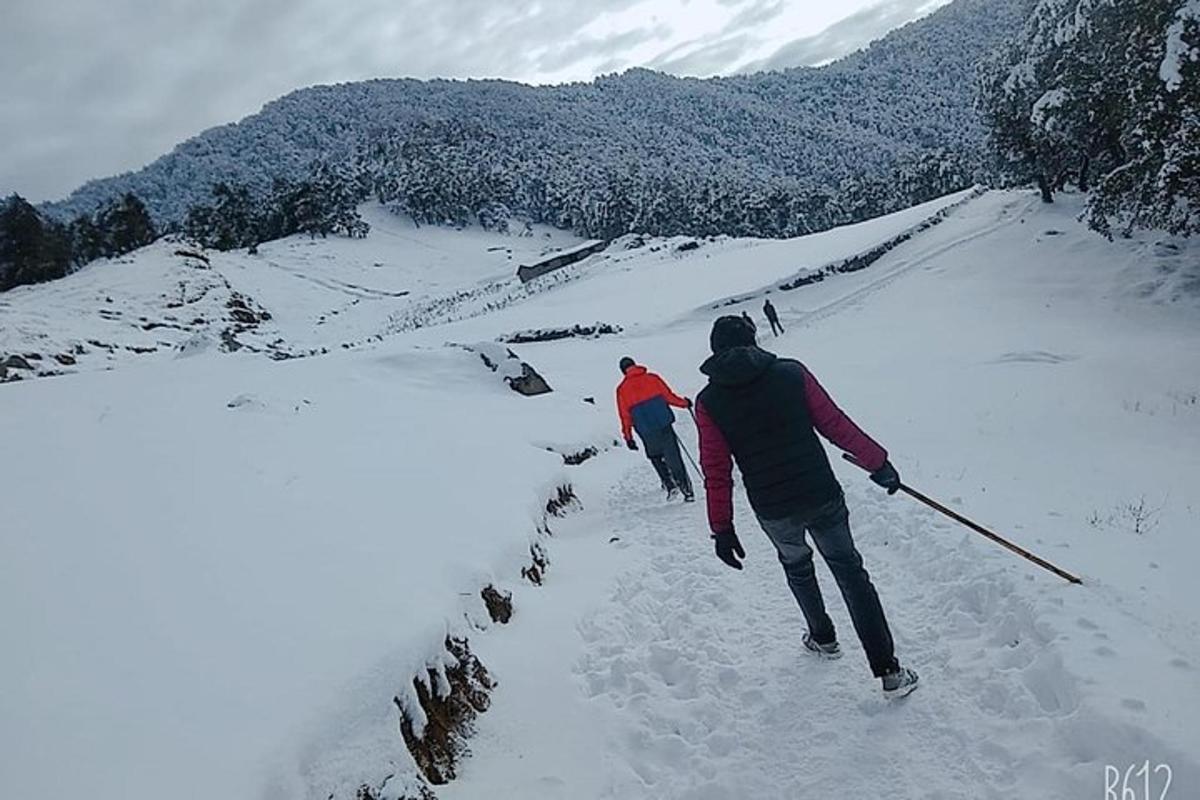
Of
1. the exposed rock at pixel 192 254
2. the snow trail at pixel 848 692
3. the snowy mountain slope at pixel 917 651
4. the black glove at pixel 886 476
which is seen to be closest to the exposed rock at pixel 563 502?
the snowy mountain slope at pixel 917 651

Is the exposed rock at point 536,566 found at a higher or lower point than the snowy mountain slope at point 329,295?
lower

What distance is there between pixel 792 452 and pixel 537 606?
2896 millimetres

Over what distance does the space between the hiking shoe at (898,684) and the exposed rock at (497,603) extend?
2.76 m

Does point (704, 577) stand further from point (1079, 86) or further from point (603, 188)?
point (603, 188)

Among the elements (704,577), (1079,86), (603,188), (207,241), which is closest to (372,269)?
(207,241)

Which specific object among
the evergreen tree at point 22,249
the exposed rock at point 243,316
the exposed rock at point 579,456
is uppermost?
the evergreen tree at point 22,249

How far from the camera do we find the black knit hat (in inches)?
172

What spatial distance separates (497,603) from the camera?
577 centimetres

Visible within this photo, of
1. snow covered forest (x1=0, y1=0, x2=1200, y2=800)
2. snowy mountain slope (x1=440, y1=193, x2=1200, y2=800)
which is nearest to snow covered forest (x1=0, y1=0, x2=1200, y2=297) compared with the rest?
snow covered forest (x1=0, y1=0, x2=1200, y2=800)

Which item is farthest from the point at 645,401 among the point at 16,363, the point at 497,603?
the point at 16,363

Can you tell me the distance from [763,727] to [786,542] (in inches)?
42.1

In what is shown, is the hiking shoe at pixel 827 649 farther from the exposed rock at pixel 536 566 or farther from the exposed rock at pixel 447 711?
the exposed rock at pixel 536 566

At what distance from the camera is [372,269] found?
76438mm

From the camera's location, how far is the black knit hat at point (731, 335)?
14.3 ft
